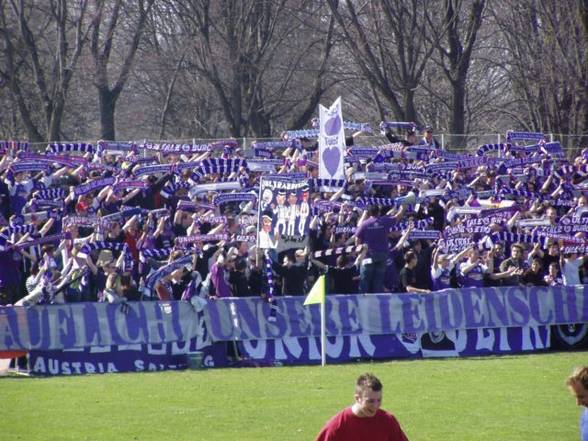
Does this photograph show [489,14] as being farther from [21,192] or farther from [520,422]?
[520,422]

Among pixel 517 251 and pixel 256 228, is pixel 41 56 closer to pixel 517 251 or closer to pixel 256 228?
pixel 256 228

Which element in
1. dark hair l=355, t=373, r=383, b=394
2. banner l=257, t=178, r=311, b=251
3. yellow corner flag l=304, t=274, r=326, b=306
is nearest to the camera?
dark hair l=355, t=373, r=383, b=394

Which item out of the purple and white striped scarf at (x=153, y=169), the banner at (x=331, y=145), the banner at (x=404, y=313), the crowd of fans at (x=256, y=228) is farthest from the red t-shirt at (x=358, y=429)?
the purple and white striped scarf at (x=153, y=169)

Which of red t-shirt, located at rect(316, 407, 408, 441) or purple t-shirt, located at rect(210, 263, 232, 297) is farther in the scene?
purple t-shirt, located at rect(210, 263, 232, 297)

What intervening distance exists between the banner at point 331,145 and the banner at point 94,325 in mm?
5430

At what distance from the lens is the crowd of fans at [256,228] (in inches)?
838

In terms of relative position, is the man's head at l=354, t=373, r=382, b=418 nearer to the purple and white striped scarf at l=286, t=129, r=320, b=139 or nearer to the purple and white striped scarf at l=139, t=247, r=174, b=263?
the purple and white striped scarf at l=139, t=247, r=174, b=263

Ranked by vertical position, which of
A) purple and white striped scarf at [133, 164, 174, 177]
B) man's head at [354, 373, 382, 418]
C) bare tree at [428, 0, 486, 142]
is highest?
bare tree at [428, 0, 486, 142]

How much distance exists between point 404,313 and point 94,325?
218 inches

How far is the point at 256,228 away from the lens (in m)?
22.4

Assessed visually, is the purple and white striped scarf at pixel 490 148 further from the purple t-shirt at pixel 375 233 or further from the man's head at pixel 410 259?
the purple t-shirt at pixel 375 233

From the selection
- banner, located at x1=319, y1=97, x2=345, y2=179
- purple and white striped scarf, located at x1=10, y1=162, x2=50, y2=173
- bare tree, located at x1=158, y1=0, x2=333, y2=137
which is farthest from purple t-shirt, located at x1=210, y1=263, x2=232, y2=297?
bare tree, located at x1=158, y1=0, x2=333, y2=137

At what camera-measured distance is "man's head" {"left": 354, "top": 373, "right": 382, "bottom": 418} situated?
8773mm

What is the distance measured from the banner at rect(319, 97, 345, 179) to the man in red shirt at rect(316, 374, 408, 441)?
16.1 meters
